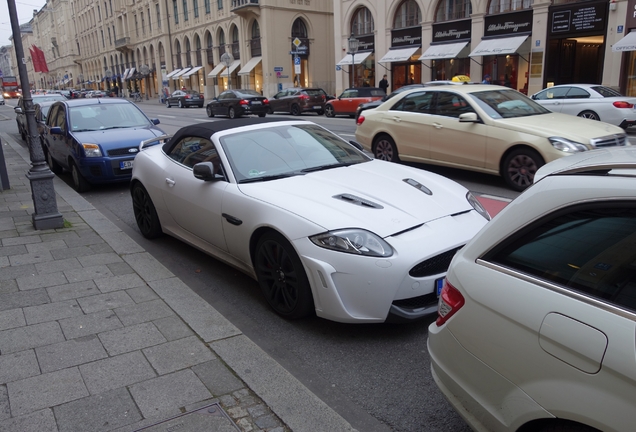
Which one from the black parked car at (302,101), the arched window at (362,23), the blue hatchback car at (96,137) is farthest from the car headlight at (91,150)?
the arched window at (362,23)

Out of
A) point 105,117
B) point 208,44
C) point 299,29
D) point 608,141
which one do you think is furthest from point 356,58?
point 608,141

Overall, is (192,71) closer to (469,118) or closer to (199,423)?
(469,118)

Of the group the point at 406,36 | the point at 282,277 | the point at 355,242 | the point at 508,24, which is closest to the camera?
the point at 355,242

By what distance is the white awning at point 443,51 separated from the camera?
2919cm

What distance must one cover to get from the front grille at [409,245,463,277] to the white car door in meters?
1.91

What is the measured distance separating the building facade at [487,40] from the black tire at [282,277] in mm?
23261

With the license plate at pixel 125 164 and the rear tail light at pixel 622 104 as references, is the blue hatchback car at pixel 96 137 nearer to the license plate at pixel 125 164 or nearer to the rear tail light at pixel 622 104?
the license plate at pixel 125 164

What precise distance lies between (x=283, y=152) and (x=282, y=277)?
1510 millimetres

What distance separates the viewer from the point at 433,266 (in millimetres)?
3729

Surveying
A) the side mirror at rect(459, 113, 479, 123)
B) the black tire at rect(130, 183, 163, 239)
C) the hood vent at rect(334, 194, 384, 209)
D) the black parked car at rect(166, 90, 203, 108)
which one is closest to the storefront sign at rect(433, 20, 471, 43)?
the black parked car at rect(166, 90, 203, 108)

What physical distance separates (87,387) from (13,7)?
17.9 ft

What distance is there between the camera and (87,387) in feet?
10.7

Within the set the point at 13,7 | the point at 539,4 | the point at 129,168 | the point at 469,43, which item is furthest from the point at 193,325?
the point at 469,43

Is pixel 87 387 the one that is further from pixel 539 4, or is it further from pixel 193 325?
pixel 539 4
